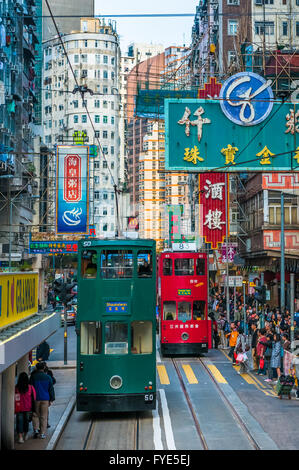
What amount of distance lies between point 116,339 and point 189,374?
8.35 m

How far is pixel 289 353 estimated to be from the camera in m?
19.3

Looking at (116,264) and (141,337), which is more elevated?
(116,264)

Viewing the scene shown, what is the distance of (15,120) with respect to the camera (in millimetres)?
49031

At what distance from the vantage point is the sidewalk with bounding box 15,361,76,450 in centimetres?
1407

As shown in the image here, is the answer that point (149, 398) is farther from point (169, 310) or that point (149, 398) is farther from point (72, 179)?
point (72, 179)

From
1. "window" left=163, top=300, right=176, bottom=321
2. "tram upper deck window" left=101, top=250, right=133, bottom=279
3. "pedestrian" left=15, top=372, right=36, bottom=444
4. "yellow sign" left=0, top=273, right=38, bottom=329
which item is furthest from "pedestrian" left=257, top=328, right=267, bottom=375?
"pedestrian" left=15, top=372, right=36, bottom=444

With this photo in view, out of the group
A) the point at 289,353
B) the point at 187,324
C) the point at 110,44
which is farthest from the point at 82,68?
the point at 289,353

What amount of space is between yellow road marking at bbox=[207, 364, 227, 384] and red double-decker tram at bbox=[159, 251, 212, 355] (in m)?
1.89

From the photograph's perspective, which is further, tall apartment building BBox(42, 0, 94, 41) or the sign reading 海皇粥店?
tall apartment building BBox(42, 0, 94, 41)

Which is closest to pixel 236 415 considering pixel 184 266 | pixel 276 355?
pixel 276 355

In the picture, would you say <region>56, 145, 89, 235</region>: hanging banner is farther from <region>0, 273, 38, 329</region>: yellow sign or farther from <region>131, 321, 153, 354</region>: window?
<region>0, 273, 38, 329</region>: yellow sign

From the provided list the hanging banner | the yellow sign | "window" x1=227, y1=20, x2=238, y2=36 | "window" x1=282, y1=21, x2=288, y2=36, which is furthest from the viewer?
"window" x1=227, y1=20, x2=238, y2=36

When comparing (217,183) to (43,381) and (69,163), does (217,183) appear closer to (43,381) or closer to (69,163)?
(69,163)
